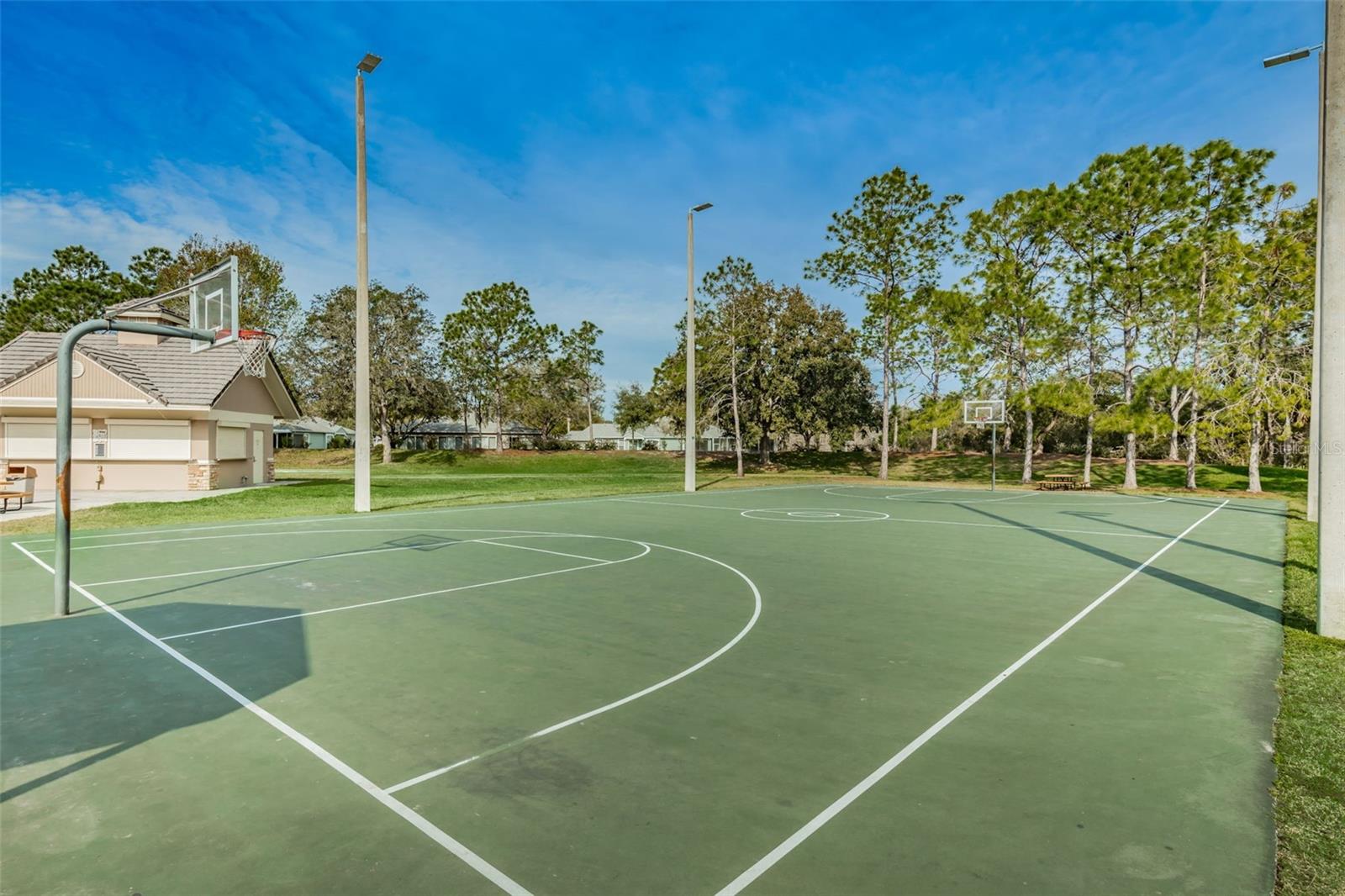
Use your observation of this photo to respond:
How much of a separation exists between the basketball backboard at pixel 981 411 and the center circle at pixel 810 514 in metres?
14.7

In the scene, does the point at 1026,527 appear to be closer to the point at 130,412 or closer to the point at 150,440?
the point at 150,440

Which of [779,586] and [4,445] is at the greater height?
[4,445]

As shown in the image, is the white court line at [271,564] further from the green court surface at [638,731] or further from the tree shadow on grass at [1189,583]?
the tree shadow on grass at [1189,583]

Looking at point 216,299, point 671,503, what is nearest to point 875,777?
point 216,299

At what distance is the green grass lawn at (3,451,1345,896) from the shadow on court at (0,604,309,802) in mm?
6268

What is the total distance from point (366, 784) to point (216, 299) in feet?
39.8

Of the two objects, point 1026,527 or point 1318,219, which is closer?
point 1318,219

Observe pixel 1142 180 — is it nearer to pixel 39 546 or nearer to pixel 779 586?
pixel 779 586

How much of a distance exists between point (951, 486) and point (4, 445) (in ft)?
117

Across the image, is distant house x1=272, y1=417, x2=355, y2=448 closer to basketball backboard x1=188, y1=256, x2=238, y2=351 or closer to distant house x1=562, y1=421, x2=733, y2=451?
distant house x1=562, y1=421, x2=733, y2=451

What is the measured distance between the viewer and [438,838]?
10.9 feet

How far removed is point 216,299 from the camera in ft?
Answer: 42.3

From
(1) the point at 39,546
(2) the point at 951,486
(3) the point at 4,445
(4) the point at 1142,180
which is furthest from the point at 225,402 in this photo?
(4) the point at 1142,180

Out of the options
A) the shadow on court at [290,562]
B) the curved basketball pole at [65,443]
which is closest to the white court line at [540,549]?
the shadow on court at [290,562]
